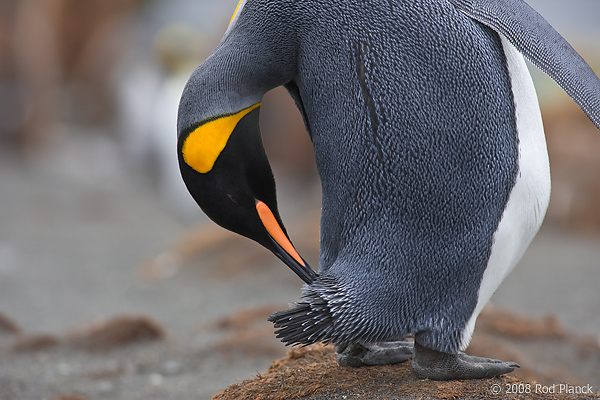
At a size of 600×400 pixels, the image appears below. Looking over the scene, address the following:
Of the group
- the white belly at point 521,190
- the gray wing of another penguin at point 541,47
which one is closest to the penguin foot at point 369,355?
the white belly at point 521,190

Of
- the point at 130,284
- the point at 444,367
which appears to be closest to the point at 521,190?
the point at 444,367

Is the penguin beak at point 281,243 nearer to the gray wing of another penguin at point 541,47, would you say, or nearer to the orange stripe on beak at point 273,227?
the orange stripe on beak at point 273,227

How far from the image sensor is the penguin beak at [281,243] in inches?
68.7

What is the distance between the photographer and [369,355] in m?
1.95

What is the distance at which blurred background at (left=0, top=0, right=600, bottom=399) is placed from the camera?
3.68 m

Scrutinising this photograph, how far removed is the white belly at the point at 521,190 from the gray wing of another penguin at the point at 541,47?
0.19 feet

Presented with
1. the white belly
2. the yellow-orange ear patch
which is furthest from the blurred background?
the white belly

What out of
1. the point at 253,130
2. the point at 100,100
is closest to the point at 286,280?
the point at 253,130

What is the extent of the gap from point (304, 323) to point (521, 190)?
63 cm

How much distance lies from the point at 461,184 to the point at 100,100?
9354 mm

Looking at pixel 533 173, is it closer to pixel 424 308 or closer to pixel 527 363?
pixel 424 308

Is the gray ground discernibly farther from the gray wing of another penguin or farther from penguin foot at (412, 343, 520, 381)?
the gray wing of another penguin

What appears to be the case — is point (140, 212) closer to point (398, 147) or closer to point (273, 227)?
point (273, 227)

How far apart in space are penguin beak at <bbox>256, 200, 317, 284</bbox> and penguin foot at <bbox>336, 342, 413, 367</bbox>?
277 mm
